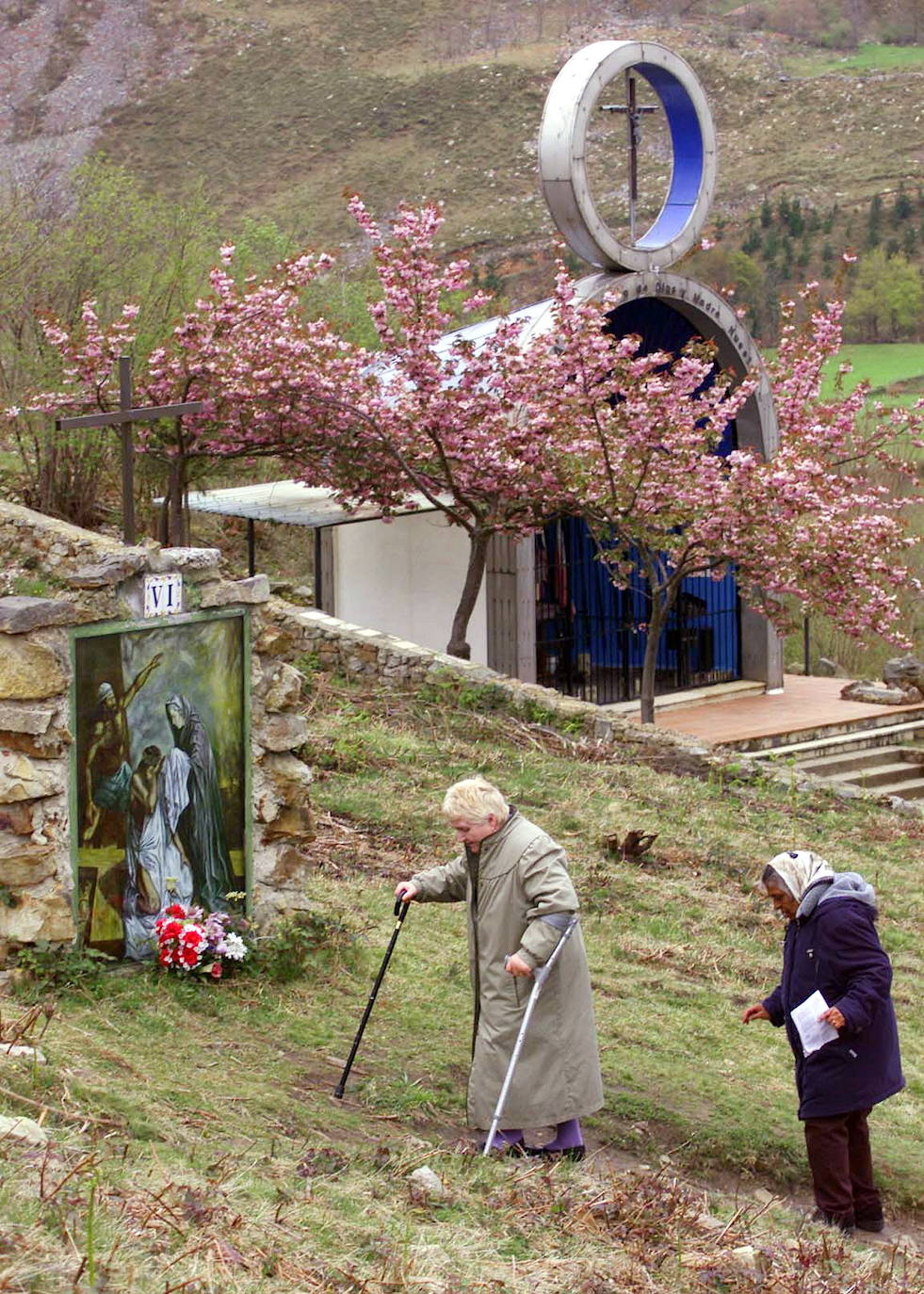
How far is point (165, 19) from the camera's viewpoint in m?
87.4

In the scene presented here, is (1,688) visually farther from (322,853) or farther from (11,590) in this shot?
(322,853)

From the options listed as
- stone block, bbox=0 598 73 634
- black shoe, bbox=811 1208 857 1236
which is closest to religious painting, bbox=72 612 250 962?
stone block, bbox=0 598 73 634

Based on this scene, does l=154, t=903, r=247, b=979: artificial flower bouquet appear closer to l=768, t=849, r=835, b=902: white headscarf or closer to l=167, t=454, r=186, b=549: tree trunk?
l=768, t=849, r=835, b=902: white headscarf

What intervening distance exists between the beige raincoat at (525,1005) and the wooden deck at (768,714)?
11.1 metres

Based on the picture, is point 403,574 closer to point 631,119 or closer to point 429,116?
point 631,119

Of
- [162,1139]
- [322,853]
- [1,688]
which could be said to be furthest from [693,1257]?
[322,853]

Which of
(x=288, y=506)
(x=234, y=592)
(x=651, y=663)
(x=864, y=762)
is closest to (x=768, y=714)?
(x=864, y=762)

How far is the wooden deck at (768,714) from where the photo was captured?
17500mm

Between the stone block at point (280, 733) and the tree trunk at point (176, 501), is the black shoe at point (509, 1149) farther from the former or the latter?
the tree trunk at point (176, 501)

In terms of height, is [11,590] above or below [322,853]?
above

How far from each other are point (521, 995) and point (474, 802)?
2.33 feet

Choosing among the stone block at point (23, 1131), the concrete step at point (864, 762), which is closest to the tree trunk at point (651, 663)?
the concrete step at point (864, 762)

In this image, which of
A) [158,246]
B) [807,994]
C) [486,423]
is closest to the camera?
[807,994]

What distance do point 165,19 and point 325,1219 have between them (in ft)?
300
